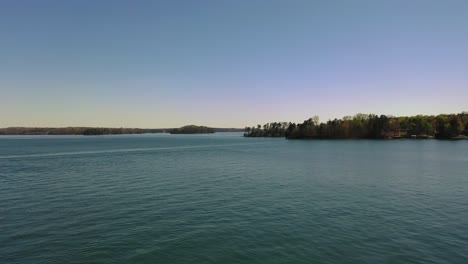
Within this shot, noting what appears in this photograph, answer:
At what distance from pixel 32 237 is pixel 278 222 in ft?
63.8

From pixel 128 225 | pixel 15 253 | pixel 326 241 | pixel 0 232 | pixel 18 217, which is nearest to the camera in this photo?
pixel 15 253

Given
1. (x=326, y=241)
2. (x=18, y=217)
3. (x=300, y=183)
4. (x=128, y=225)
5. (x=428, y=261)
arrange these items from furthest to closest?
(x=300, y=183)
(x=18, y=217)
(x=128, y=225)
(x=326, y=241)
(x=428, y=261)

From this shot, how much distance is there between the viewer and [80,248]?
1850 centimetres

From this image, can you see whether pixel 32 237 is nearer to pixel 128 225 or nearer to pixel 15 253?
pixel 15 253

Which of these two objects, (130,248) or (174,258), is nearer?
(174,258)

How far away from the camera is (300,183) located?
139 ft

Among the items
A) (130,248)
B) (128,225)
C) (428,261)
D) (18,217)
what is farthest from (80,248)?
(428,261)

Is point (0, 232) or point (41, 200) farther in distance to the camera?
point (41, 200)

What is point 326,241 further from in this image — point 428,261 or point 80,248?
point 80,248

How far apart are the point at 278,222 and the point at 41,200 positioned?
2821 cm

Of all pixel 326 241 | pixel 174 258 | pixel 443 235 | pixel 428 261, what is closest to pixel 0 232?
pixel 174 258

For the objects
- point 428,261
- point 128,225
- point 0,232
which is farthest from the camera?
point 128,225

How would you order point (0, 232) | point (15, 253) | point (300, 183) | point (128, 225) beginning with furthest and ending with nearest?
point (300, 183) → point (128, 225) → point (0, 232) → point (15, 253)

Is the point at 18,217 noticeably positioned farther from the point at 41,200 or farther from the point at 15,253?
the point at 15,253
